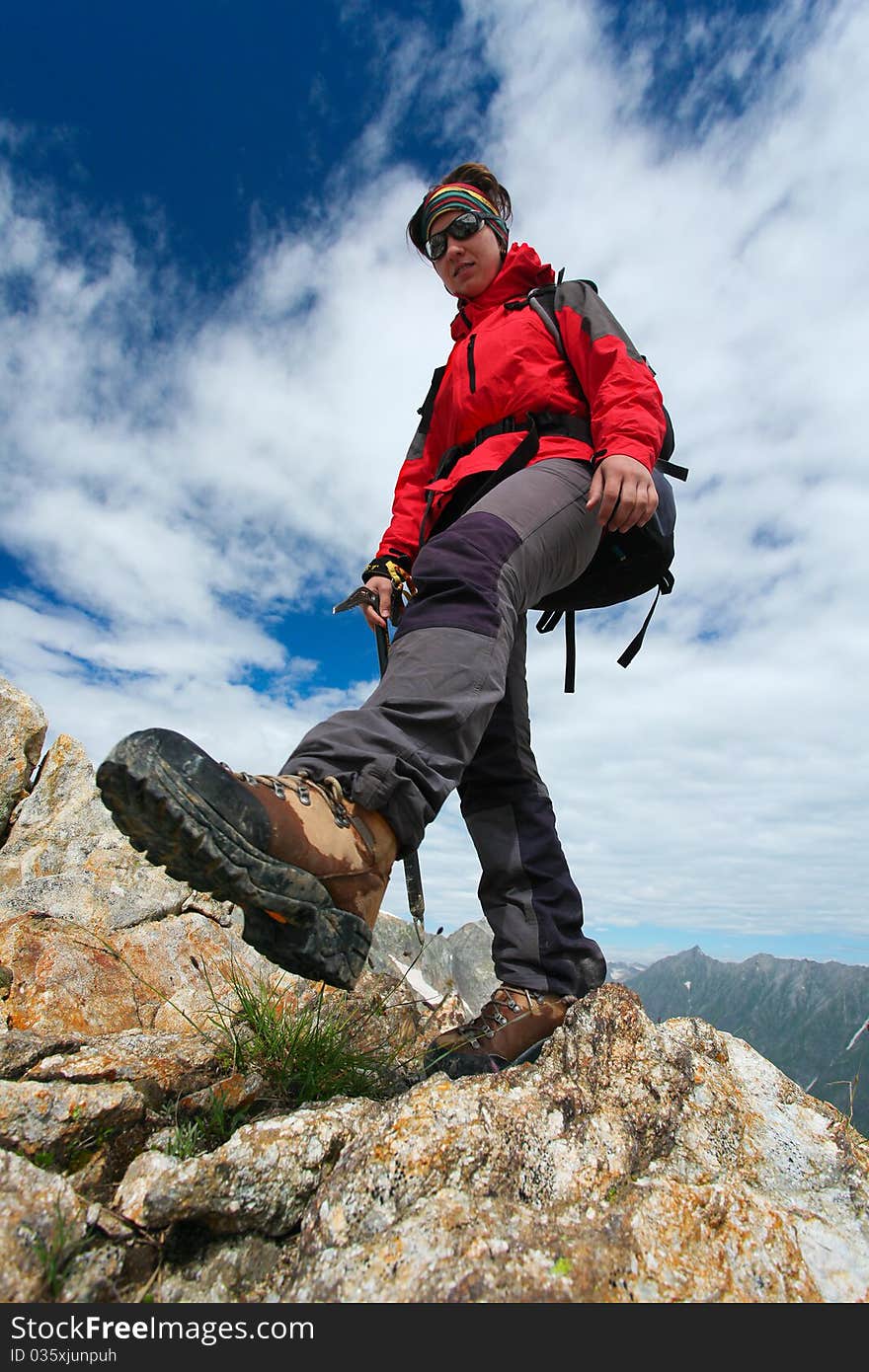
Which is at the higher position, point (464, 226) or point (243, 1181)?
point (464, 226)

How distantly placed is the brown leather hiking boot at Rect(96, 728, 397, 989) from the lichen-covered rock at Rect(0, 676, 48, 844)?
10091mm

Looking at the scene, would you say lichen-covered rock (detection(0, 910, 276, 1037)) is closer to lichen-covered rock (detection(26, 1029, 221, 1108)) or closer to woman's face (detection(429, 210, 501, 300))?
lichen-covered rock (detection(26, 1029, 221, 1108))

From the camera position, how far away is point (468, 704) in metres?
2.49

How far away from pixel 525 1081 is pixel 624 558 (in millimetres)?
2483

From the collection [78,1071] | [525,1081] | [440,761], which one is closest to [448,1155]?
[525,1081]

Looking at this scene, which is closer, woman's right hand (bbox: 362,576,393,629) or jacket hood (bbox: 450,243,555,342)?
woman's right hand (bbox: 362,576,393,629)

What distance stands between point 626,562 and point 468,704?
162cm

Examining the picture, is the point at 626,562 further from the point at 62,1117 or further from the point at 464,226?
the point at 62,1117

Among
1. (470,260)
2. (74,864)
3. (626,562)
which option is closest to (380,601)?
(626,562)

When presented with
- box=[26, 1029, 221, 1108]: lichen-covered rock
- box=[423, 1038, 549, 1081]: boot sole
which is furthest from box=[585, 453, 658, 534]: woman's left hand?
box=[26, 1029, 221, 1108]: lichen-covered rock

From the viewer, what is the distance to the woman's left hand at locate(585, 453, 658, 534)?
3051mm

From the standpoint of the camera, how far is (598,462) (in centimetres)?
319
